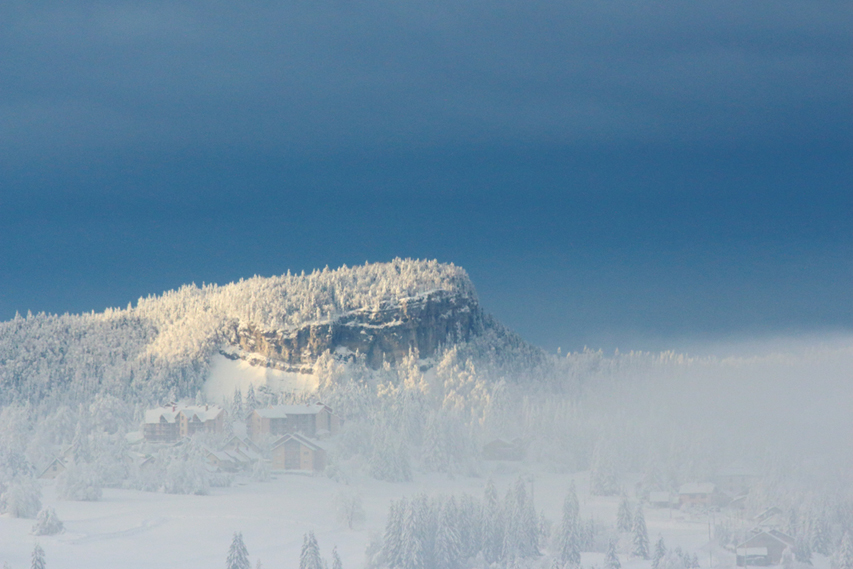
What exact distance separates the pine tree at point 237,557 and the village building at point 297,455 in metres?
70.4

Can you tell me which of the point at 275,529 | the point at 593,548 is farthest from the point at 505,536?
the point at 275,529

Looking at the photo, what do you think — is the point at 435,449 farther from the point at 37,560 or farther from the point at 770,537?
the point at 37,560

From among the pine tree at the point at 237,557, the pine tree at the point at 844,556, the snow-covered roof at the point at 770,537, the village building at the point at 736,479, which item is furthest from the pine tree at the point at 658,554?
the village building at the point at 736,479

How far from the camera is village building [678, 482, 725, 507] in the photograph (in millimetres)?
154375

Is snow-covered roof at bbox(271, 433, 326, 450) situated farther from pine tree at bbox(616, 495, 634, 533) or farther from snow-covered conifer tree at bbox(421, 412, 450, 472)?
pine tree at bbox(616, 495, 634, 533)

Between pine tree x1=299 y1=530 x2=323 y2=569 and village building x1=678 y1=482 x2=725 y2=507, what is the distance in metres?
62.4

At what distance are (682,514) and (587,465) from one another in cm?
3937

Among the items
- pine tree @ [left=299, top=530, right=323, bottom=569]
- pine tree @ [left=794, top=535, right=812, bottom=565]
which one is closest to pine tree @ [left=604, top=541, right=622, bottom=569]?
pine tree @ [left=794, top=535, right=812, bottom=565]

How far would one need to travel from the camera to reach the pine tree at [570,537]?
118m

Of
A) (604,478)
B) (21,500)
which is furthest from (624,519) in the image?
(21,500)

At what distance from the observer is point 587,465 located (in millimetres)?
187250

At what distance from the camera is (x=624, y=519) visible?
130 m

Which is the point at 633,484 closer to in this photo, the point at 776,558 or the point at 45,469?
the point at 776,558

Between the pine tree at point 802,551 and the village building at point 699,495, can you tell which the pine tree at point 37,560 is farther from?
the village building at point 699,495
